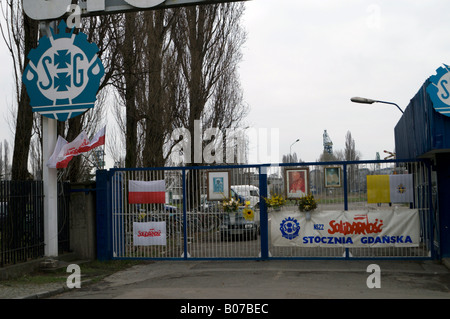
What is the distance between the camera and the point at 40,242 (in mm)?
12344

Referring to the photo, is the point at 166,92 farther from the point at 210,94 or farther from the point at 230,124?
the point at 230,124

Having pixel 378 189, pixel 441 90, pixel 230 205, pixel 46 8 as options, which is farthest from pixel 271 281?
pixel 46 8

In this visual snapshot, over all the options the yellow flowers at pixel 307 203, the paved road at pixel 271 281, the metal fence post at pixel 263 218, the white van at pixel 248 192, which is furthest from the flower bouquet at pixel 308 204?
the paved road at pixel 271 281

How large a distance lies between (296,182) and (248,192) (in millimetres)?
1290

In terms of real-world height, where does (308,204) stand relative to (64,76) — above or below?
below

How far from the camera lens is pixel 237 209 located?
13336 millimetres

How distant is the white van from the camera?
13.3m

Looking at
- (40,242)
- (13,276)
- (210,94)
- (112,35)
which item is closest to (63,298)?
(13,276)

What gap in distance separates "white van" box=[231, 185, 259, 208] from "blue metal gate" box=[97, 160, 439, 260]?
3cm

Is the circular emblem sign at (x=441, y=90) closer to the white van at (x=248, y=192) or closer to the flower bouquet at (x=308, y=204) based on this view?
the flower bouquet at (x=308, y=204)

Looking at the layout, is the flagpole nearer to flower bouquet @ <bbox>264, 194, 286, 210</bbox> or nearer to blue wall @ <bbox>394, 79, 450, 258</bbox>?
flower bouquet @ <bbox>264, 194, 286, 210</bbox>

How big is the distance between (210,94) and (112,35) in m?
9.04

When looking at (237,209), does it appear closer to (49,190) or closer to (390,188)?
(390,188)

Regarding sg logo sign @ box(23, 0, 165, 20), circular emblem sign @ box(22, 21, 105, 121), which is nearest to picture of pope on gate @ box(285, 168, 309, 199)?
circular emblem sign @ box(22, 21, 105, 121)
